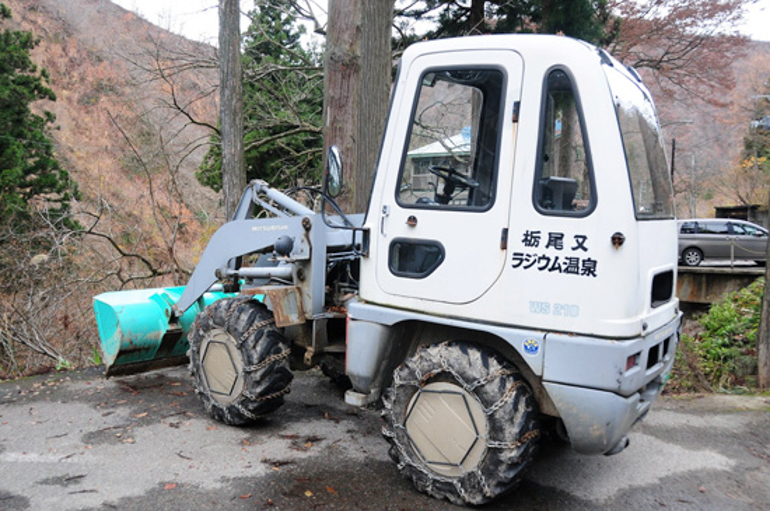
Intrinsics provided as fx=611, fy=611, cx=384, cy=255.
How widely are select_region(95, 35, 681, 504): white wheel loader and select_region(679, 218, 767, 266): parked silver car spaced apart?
17465 mm

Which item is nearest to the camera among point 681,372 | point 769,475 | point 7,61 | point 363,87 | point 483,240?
point 483,240

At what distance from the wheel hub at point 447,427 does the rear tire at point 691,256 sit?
1855 centimetres

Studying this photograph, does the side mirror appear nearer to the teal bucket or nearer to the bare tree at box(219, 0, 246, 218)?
the teal bucket

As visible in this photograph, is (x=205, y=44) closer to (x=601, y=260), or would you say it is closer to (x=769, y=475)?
(x=601, y=260)

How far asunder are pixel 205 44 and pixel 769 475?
11.3 meters

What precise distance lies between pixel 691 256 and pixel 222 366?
18.7m

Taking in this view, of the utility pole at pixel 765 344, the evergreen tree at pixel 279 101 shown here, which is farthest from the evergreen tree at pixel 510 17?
the utility pole at pixel 765 344

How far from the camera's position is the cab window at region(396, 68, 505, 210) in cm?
378

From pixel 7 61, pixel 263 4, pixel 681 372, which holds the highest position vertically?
pixel 263 4

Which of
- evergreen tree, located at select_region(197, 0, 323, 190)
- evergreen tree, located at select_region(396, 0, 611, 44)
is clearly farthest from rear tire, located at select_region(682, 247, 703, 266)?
evergreen tree, located at select_region(197, 0, 323, 190)

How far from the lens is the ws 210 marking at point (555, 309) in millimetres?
3410

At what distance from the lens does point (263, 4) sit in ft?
38.9

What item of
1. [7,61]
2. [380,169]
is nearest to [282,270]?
[380,169]

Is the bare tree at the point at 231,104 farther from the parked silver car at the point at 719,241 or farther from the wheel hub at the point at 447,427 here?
the parked silver car at the point at 719,241
